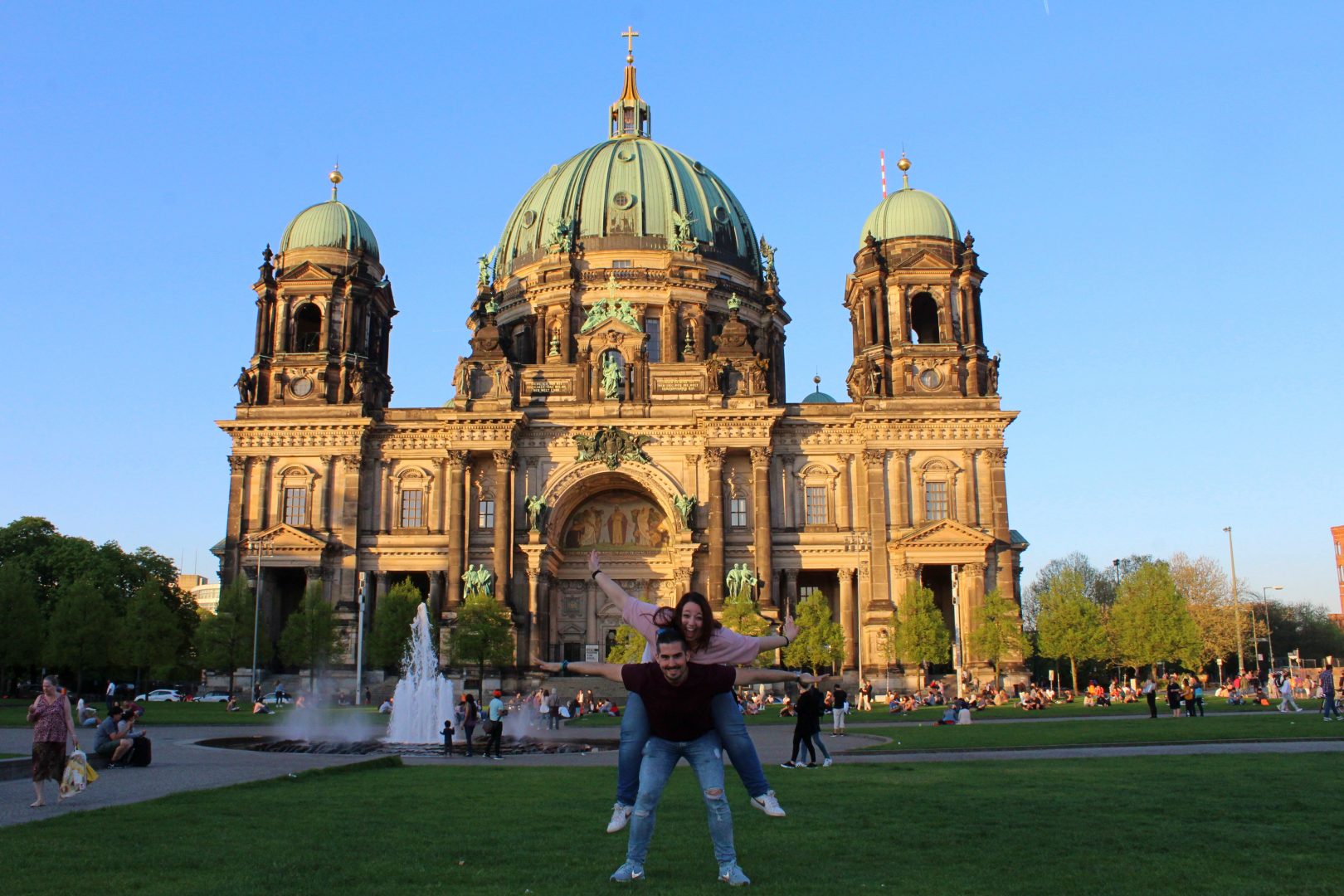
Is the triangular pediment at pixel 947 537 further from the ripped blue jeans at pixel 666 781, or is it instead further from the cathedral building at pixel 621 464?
the ripped blue jeans at pixel 666 781

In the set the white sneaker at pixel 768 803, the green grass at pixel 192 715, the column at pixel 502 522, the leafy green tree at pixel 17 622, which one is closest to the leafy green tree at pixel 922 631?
the column at pixel 502 522

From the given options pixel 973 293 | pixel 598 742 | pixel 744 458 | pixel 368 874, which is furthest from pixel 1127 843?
pixel 973 293

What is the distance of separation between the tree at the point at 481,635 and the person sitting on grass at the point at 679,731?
51.0 metres

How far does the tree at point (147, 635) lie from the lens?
59.9 m

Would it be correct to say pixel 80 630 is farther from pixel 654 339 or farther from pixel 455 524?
pixel 654 339

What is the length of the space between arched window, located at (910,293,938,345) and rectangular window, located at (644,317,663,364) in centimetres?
1619

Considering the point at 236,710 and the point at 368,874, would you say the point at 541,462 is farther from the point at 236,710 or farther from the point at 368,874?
the point at 368,874

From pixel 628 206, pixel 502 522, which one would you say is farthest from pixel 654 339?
pixel 502 522

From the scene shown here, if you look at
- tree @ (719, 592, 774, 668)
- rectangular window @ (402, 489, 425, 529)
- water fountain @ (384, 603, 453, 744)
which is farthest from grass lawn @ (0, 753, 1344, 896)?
rectangular window @ (402, 489, 425, 529)

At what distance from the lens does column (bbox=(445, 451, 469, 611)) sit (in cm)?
6581

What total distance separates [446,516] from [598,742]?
125 feet

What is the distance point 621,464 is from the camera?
68625 millimetres

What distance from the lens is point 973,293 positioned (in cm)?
7069

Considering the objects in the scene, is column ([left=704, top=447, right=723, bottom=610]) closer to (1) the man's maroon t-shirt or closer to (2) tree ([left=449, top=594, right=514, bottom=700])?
(2) tree ([left=449, top=594, right=514, bottom=700])
